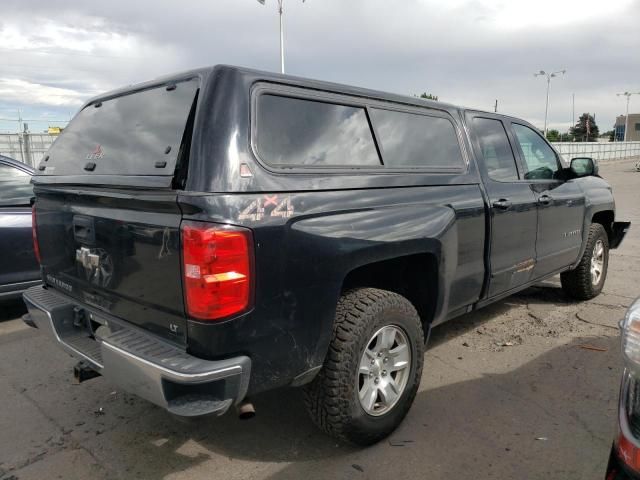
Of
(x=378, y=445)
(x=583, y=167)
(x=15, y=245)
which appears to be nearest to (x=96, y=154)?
(x=378, y=445)

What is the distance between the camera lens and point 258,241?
2.18 meters

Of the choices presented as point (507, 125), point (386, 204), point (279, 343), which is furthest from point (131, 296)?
point (507, 125)

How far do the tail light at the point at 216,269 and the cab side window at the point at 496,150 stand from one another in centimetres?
241

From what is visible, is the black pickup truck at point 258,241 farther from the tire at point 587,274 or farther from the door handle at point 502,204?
the tire at point 587,274

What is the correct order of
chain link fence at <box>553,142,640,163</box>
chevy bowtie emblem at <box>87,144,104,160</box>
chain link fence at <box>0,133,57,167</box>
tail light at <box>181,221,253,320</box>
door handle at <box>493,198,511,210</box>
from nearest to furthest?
tail light at <box>181,221,253,320</box>
chevy bowtie emblem at <box>87,144,104,160</box>
door handle at <box>493,198,511,210</box>
chain link fence at <box>0,133,57,167</box>
chain link fence at <box>553,142,640,163</box>

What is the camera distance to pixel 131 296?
247 cm

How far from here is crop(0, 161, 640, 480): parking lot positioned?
2.68 meters

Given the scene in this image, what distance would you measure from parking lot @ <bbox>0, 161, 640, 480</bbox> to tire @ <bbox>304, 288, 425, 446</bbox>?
204 mm

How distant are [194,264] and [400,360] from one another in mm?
1440

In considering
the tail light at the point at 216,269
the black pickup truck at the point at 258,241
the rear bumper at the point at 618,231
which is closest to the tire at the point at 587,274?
the rear bumper at the point at 618,231

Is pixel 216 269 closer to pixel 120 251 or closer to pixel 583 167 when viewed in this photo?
pixel 120 251

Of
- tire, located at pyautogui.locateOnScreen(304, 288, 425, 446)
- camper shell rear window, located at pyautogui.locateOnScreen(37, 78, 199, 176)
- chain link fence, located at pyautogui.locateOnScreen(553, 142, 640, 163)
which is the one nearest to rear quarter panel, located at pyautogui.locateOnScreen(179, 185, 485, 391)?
tire, located at pyautogui.locateOnScreen(304, 288, 425, 446)

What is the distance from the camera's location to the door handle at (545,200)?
4262 mm

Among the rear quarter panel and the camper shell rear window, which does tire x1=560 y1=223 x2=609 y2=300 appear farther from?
the camper shell rear window
